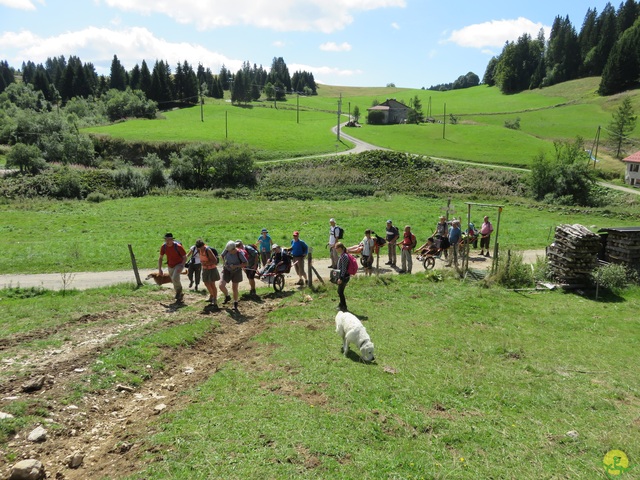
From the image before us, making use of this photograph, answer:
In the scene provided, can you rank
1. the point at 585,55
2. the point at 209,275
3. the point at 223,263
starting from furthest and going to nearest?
the point at 585,55 → the point at 223,263 → the point at 209,275

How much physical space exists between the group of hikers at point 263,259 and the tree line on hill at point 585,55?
126 meters

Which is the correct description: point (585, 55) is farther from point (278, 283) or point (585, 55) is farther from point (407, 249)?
point (278, 283)

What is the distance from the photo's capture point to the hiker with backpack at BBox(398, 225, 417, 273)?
18609 mm

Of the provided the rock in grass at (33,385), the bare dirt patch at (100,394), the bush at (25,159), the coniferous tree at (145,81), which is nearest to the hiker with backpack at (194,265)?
the bare dirt patch at (100,394)

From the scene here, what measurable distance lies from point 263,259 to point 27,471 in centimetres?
1297

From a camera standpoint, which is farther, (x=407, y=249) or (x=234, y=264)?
(x=407, y=249)

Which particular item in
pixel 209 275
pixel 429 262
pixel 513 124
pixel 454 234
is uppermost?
pixel 513 124

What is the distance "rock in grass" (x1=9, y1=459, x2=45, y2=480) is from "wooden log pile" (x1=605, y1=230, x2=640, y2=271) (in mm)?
21338

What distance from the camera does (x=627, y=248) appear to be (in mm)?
18422

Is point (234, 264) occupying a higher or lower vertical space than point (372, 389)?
higher

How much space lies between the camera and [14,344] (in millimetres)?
10672

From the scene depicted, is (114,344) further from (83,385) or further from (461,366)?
(461,366)

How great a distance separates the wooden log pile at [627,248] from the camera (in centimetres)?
1834

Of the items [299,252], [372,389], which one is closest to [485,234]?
[299,252]
